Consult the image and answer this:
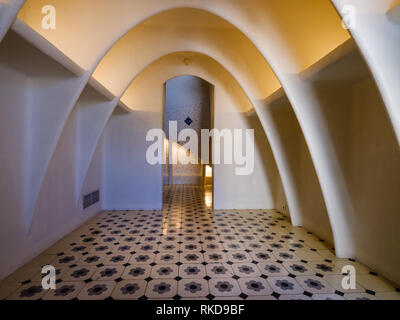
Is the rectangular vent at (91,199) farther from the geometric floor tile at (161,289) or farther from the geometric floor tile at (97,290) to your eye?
the geometric floor tile at (161,289)

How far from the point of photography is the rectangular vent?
17.5ft

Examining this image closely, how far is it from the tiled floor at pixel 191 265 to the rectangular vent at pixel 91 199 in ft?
1.81

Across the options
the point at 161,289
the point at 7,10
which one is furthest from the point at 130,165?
the point at 7,10

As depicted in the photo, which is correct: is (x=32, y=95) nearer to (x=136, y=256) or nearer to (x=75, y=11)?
(x=75, y=11)

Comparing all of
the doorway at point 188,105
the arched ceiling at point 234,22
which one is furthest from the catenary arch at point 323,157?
the doorway at point 188,105

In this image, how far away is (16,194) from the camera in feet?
10.2

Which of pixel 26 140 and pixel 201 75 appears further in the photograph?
pixel 201 75

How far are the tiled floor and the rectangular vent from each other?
1.81 ft

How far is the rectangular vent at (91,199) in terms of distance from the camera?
17.5 feet

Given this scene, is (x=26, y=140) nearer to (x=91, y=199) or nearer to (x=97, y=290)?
(x=97, y=290)

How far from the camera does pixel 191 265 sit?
3.29 m

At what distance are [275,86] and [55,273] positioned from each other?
19.5ft

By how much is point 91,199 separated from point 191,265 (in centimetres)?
379
